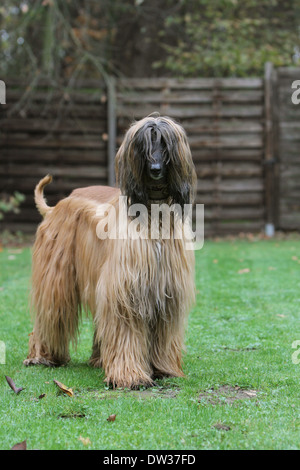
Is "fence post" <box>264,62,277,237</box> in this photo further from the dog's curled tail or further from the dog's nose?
the dog's nose

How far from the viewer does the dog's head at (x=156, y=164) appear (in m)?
3.11

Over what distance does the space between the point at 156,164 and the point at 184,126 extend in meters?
6.98

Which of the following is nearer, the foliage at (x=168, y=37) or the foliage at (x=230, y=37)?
the foliage at (x=168, y=37)

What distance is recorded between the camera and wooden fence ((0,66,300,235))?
9891 millimetres

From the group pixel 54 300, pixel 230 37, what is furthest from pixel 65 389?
pixel 230 37

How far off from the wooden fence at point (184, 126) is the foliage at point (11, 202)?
165mm

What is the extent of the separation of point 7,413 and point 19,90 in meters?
7.83

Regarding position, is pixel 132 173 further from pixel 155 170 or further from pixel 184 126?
pixel 184 126

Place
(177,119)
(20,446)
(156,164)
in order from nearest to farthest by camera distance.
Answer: (20,446)
(156,164)
(177,119)

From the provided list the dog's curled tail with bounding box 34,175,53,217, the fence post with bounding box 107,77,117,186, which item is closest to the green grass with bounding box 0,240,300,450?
the dog's curled tail with bounding box 34,175,53,217

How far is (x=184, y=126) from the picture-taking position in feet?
32.5

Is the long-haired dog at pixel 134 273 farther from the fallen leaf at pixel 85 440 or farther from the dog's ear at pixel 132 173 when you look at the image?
the fallen leaf at pixel 85 440

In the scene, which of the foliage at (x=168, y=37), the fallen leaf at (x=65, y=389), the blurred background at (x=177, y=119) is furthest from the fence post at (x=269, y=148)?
the fallen leaf at (x=65, y=389)

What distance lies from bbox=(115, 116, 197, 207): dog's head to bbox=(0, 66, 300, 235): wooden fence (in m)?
6.67
